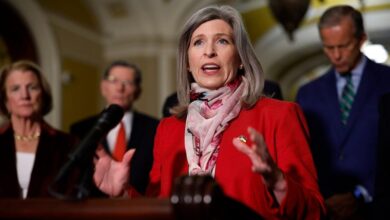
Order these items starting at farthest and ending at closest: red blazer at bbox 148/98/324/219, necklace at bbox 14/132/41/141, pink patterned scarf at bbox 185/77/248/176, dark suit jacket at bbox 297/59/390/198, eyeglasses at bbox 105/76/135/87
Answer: eyeglasses at bbox 105/76/135/87, necklace at bbox 14/132/41/141, dark suit jacket at bbox 297/59/390/198, pink patterned scarf at bbox 185/77/248/176, red blazer at bbox 148/98/324/219

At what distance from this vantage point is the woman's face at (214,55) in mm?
1901

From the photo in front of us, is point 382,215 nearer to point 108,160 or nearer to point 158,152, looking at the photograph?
point 158,152

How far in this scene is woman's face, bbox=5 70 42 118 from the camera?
9.85 feet

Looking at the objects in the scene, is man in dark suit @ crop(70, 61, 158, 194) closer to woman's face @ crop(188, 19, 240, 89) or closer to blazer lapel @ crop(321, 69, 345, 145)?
blazer lapel @ crop(321, 69, 345, 145)

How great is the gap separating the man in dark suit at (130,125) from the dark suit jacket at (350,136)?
0.92 metres

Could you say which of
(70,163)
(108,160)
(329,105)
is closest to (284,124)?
(108,160)

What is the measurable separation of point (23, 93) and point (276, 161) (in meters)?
1.58

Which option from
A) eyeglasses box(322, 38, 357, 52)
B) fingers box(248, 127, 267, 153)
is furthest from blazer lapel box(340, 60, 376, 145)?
fingers box(248, 127, 267, 153)

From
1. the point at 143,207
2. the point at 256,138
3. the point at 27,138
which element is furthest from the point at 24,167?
the point at 143,207

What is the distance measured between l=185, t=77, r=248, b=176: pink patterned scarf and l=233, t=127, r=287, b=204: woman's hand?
250mm

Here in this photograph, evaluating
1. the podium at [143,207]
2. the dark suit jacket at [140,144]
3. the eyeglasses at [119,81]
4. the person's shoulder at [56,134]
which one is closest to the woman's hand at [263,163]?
the podium at [143,207]

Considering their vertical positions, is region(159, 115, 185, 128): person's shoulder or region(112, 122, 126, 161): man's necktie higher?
region(159, 115, 185, 128): person's shoulder

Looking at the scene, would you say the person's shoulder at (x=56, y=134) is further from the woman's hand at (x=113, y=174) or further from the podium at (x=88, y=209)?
the podium at (x=88, y=209)

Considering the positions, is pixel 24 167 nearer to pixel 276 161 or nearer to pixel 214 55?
pixel 214 55
